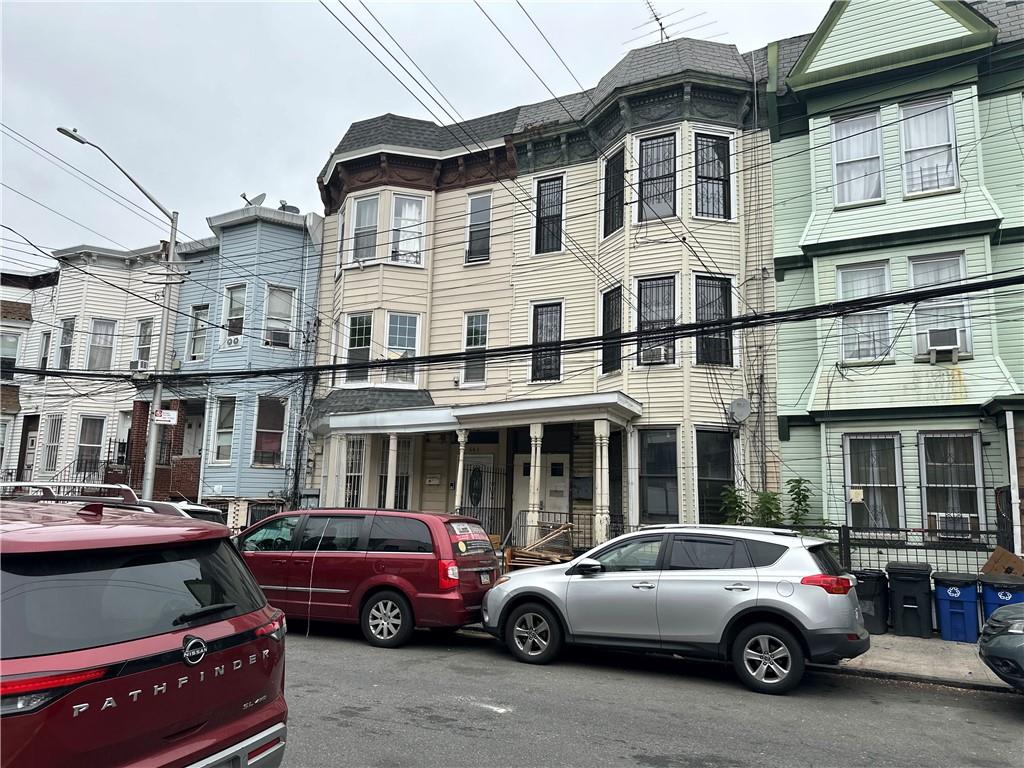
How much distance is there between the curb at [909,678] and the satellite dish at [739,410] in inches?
277

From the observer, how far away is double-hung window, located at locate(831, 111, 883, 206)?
14.8m

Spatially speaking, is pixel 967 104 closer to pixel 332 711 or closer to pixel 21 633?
pixel 332 711

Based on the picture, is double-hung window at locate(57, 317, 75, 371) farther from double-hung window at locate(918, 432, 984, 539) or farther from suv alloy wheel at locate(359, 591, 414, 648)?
double-hung window at locate(918, 432, 984, 539)

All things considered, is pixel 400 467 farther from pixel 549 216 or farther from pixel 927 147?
pixel 927 147

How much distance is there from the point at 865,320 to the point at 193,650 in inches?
567

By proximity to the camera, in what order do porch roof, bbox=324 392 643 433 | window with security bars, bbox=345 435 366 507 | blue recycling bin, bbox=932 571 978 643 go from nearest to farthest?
blue recycling bin, bbox=932 571 978 643 → porch roof, bbox=324 392 643 433 → window with security bars, bbox=345 435 366 507

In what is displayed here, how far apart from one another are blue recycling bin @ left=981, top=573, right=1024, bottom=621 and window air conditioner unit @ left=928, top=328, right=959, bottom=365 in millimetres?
5099

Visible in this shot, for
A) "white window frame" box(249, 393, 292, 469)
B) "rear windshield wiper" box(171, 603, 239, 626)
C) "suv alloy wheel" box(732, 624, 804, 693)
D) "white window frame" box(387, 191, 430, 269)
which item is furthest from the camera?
"white window frame" box(249, 393, 292, 469)

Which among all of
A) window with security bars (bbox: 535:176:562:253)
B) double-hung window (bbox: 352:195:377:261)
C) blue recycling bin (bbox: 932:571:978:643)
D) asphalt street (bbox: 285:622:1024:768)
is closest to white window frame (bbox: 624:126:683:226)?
window with security bars (bbox: 535:176:562:253)

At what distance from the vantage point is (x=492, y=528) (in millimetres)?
17891

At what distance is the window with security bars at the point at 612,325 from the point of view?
16.7 metres

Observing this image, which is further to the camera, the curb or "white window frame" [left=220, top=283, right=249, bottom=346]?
"white window frame" [left=220, top=283, right=249, bottom=346]

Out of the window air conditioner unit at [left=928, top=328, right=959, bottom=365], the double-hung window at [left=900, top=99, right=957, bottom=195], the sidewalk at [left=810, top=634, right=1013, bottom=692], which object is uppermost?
the double-hung window at [left=900, top=99, right=957, bottom=195]

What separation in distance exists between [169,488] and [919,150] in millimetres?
21993
